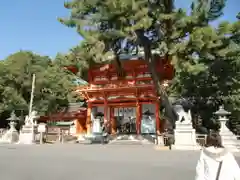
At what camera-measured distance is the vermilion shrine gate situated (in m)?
19.9

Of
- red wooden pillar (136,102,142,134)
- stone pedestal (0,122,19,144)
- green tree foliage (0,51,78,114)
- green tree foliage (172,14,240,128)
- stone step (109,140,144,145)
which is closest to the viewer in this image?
green tree foliage (172,14,240,128)

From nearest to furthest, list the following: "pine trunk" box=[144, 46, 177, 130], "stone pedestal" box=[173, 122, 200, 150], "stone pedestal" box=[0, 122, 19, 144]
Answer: "stone pedestal" box=[173, 122, 200, 150] < "pine trunk" box=[144, 46, 177, 130] < "stone pedestal" box=[0, 122, 19, 144]

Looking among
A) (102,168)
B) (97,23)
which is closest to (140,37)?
(97,23)

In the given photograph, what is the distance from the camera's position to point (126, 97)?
20.8 meters

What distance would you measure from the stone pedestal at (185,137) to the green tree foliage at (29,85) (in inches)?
659

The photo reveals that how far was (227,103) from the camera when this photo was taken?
59.7 ft

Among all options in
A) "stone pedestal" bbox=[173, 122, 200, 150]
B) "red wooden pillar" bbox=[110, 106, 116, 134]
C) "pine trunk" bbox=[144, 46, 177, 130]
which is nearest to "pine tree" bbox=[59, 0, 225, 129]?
"pine trunk" bbox=[144, 46, 177, 130]

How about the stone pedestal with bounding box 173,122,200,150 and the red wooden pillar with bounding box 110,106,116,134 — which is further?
the red wooden pillar with bounding box 110,106,116,134

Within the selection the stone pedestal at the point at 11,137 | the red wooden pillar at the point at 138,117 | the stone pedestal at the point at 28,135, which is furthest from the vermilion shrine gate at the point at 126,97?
the stone pedestal at the point at 11,137

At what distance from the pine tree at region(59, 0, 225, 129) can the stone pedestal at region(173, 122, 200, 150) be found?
7.52 feet

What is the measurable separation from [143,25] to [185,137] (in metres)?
6.15

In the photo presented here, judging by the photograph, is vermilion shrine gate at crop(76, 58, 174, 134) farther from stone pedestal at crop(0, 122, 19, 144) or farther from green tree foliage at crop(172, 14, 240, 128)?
stone pedestal at crop(0, 122, 19, 144)

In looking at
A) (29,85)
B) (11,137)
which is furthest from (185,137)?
(29,85)

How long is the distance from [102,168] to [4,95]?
21382 millimetres
